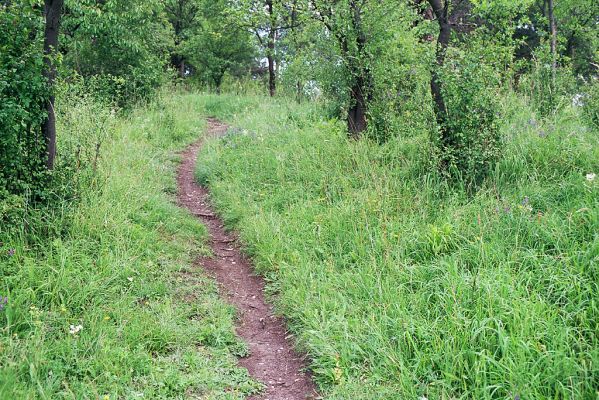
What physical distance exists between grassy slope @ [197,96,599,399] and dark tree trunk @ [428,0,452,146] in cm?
40

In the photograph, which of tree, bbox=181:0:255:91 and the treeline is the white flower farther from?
tree, bbox=181:0:255:91

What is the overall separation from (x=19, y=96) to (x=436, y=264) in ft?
14.5

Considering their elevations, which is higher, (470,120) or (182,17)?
(182,17)

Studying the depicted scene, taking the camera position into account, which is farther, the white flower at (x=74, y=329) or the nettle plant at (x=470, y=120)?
the nettle plant at (x=470, y=120)

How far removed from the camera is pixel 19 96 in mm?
4551

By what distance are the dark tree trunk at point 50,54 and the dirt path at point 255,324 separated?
218 centimetres

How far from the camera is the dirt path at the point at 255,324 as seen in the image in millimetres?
3559

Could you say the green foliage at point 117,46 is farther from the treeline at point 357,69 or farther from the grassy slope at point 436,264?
the grassy slope at point 436,264

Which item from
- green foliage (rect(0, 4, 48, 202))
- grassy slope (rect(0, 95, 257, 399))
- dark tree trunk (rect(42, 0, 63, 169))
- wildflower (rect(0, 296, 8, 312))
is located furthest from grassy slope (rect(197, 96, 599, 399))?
green foliage (rect(0, 4, 48, 202))

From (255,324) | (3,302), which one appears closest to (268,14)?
(255,324)

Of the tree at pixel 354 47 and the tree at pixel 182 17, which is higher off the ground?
the tree at pixel 182 17

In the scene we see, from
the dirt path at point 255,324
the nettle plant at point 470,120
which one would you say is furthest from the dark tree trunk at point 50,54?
the nettle plant at point 470,120

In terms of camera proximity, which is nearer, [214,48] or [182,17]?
[214,48]

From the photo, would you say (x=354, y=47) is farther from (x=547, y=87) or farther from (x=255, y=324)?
(x=255, y=324)
